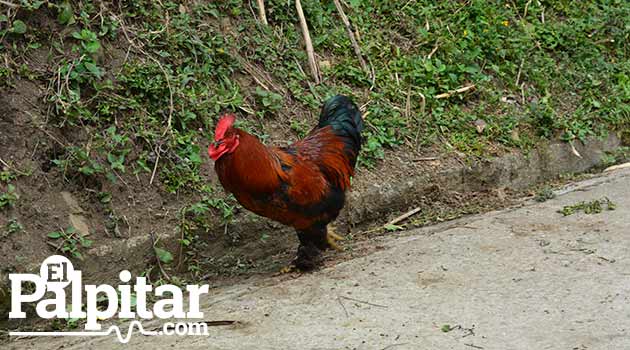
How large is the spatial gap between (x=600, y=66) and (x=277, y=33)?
3809mm

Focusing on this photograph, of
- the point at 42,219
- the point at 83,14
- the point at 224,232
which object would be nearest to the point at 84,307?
the point at 42,219

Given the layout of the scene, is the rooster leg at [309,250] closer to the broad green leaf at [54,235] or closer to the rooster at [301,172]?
the rooster at [301,172]

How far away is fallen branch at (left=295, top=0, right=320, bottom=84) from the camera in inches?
311

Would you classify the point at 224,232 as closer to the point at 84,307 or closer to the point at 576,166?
the point at 84,307

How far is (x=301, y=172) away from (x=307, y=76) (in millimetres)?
2367

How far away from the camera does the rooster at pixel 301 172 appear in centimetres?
533

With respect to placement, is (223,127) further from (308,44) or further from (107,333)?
(308,44)

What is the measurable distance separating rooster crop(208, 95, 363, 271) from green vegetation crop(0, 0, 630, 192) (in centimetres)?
97

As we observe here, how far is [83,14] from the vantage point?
6.78 meters

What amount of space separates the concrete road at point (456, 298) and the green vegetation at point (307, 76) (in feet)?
4.50

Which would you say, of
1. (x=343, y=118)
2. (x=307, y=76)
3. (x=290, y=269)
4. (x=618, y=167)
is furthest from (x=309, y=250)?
(x=618, y=167)

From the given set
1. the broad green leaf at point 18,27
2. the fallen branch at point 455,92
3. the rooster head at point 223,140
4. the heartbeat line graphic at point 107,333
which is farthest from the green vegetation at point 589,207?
the broad green leaf at point 18,27

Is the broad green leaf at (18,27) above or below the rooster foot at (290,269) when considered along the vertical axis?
above

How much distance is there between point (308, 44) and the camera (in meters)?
8.02
